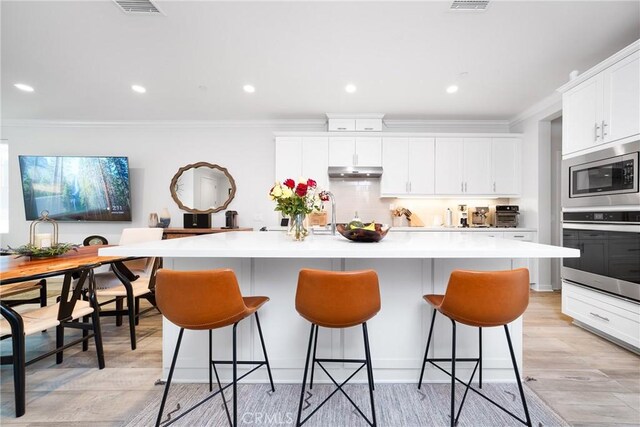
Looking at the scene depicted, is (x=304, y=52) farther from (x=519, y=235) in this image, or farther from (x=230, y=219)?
(x=519, y=235)

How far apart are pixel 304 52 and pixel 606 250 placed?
3.17 meters

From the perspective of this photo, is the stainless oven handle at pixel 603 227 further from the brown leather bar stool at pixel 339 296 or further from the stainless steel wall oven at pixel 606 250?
the brown leather bar stool at pixel 339 296

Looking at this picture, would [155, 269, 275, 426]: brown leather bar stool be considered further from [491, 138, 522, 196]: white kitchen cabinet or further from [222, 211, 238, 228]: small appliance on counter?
[491, 138, 522, 196]: white kitchen cabinet

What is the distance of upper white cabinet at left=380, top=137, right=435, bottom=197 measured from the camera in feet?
14.3

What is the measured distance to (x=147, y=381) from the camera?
1906 mm

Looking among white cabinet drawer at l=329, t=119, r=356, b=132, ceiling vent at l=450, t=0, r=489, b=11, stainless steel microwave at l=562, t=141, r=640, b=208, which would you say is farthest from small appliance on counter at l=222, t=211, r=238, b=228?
stainless steel microwave at l=562, t=141, r=640, b=208

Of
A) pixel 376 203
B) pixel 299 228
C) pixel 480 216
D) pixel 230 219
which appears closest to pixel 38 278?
pixel 299 228

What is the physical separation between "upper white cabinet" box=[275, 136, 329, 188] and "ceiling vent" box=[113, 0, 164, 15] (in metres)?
2.31

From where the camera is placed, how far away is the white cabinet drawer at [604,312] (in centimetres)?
216

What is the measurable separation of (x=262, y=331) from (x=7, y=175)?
234 inches

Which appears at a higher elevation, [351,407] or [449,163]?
[449,163]

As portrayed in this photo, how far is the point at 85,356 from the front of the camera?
87.9 inches

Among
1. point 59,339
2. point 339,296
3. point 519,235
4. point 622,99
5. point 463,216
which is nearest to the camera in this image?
point 339,296

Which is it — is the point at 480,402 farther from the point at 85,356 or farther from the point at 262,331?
the point at 85,356
